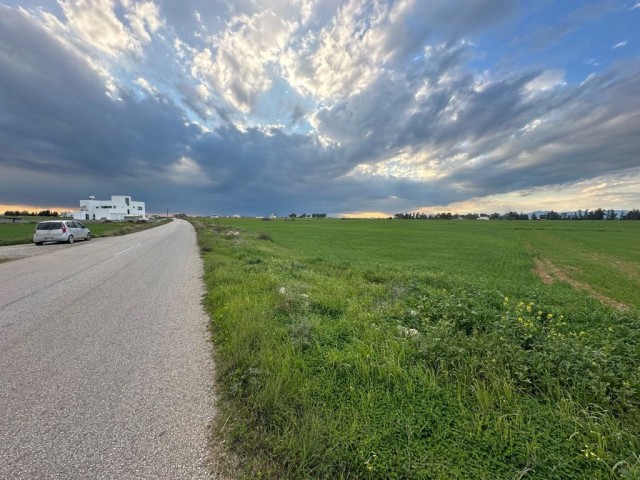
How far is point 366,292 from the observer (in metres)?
8.05

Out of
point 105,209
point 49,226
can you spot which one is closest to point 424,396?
point 49,226

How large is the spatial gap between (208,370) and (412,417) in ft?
9.11

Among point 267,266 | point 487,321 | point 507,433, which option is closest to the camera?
point 507,433

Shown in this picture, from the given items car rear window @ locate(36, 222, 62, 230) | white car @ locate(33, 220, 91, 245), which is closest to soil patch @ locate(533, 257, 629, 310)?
white car @ locate(33, 220, 91, 245)

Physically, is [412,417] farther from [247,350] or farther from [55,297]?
[55,297]

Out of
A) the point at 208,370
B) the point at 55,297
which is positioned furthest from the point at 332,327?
the point at 55,297

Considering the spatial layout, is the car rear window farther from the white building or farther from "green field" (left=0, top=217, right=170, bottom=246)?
the white building

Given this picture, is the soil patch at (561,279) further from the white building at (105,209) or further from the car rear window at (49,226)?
the white building at (105,209)

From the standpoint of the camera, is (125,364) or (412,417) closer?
(412,417)

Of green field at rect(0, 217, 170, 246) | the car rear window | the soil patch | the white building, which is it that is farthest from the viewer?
the white building

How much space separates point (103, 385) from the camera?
3.45m

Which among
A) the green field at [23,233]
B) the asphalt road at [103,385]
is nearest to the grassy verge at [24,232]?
the green field at [23,233]

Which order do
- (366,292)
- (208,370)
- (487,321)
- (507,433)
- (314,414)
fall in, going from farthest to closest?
(366,292) < (487,321) < (208,370) < (314,414) < (507,433)

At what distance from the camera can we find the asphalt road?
2.35m
